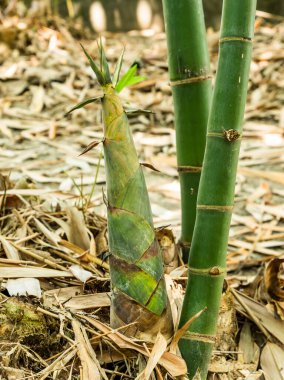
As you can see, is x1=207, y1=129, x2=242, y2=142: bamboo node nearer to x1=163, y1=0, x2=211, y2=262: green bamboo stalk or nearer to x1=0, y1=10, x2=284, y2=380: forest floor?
x1=0, y1=10, x2=284, y2=380: forest floor

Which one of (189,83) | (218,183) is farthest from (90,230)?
(218,183)

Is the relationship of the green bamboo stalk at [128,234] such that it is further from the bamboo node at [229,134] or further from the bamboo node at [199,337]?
the bamboo node at [229,134]

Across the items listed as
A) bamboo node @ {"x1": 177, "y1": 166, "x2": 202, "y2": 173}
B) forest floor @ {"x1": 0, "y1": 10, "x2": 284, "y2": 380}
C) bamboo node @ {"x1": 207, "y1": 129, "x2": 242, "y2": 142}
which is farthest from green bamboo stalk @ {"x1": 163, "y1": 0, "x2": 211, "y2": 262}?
bamboo node @ {"x1": 207, "y1": 129, "x2": 242, "y2": 142}

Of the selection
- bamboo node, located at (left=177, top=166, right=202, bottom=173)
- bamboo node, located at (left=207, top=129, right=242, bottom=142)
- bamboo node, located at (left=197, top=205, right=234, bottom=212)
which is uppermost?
bamboo node, located at (left=207, top=129, right=242, bottom=142)

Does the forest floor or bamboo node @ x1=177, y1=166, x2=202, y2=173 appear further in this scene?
bamboo node @ x1=177, y1=166, x2=202, y2=173

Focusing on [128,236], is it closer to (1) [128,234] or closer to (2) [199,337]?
(1) [128,234]

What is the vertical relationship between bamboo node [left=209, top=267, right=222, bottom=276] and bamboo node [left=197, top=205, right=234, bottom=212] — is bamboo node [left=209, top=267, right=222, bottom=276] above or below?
below
